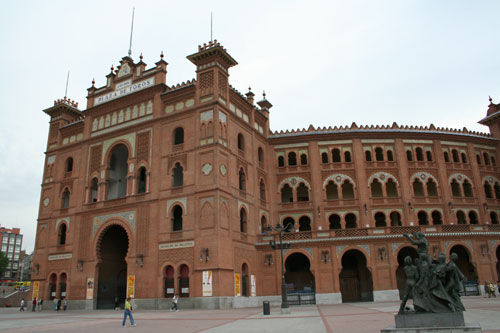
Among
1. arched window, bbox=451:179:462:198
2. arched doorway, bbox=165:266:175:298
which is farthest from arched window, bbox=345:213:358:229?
arched doorway, bbox=165:266:175:298

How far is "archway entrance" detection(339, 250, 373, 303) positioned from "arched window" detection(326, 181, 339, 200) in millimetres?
5344

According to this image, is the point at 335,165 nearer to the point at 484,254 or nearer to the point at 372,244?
the point at 372,244

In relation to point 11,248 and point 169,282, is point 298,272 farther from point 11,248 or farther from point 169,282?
point 11,248

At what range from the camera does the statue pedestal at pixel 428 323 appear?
10670mm

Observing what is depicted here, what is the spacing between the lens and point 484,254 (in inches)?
1284

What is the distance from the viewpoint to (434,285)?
37.4ft

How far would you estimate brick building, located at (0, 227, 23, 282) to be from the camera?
408 ft

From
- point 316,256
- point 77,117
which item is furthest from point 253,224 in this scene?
point 77,117

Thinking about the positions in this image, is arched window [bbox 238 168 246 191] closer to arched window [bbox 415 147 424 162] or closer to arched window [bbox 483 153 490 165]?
arched window [bbox 415 147 424 162]

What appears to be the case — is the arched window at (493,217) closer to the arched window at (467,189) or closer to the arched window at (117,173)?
the arched window at (467,189)

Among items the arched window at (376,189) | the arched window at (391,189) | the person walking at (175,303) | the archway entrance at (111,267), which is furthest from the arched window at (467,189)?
the archway entrance at (111,267)

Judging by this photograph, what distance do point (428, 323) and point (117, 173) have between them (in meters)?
32.1

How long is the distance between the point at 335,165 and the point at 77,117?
2664 cm

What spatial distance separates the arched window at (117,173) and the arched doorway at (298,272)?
627 inches
